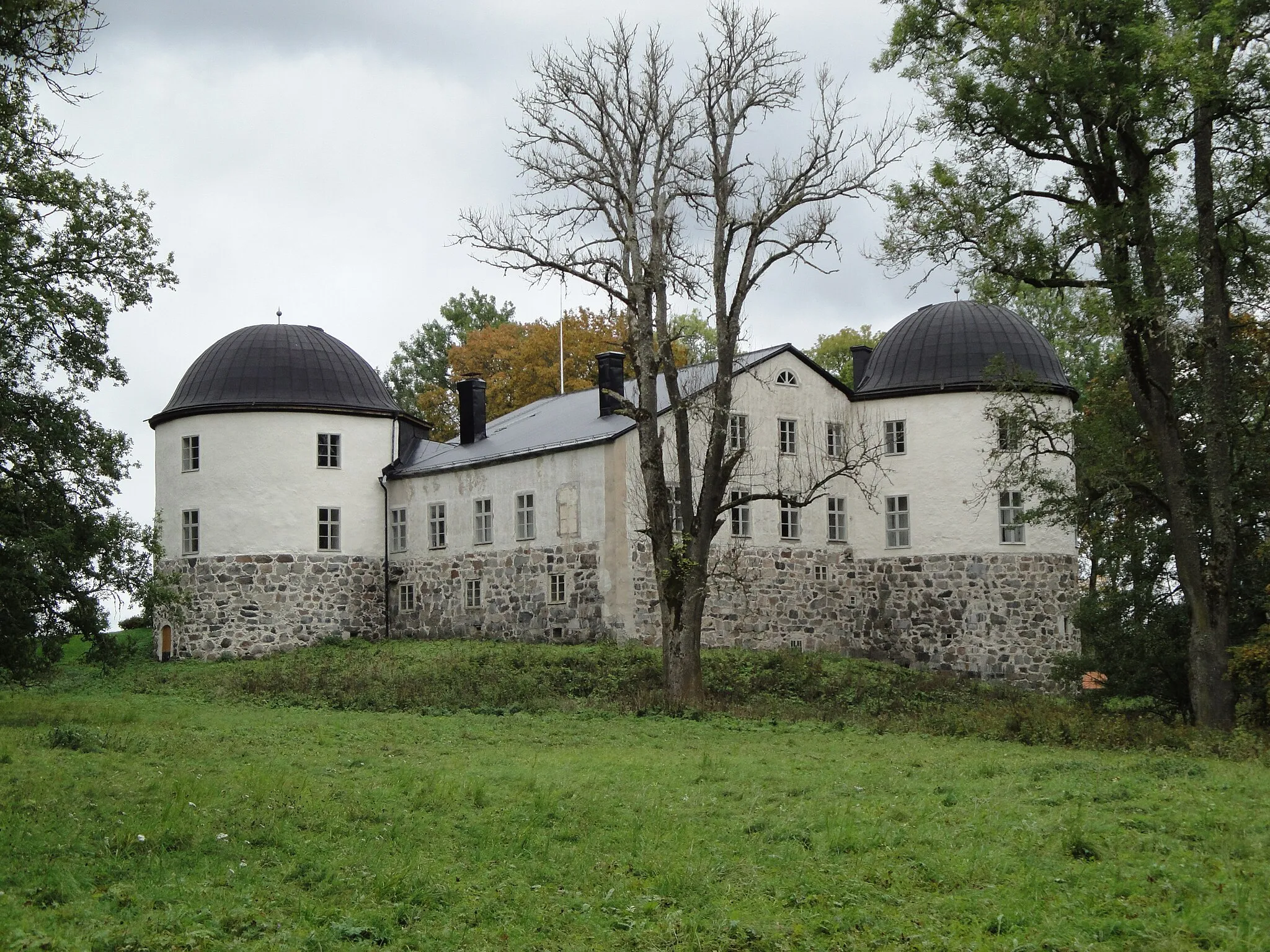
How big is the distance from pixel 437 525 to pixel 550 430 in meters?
4.25

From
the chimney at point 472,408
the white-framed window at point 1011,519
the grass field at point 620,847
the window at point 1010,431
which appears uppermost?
the chimney at point 472,408

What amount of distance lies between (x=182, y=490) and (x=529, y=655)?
13.3 m

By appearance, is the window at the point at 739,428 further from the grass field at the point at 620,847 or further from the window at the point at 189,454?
the grass field at the point at 620,847

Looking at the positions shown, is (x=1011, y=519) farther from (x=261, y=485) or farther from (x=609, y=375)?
(x=261, y=485)

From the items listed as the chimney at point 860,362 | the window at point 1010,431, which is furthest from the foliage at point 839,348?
the window at point 1010,431

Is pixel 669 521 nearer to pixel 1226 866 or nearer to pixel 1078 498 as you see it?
pixel 1078 498

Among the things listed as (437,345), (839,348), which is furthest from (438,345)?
(839,348)

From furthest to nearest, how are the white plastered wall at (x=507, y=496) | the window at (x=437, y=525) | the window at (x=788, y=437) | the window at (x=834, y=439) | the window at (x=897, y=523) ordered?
1. the window at (x=437, y=525)
2. the window at (x=897, y=523)
3. the window at (x=834, y=439)
4. the window at (x=788, y=437)
5. the white plastered wall at (x=507, y=496)

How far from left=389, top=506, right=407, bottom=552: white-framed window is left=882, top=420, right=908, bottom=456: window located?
13.9 metres

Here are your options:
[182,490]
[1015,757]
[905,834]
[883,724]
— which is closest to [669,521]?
[883,724]

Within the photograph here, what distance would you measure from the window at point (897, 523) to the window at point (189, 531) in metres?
19.1

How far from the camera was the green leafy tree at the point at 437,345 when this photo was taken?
60.5 m

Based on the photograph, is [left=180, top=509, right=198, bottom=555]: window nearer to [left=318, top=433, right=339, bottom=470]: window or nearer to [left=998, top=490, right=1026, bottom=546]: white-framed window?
[left=318, top=433, right=339, bottom=470]: window

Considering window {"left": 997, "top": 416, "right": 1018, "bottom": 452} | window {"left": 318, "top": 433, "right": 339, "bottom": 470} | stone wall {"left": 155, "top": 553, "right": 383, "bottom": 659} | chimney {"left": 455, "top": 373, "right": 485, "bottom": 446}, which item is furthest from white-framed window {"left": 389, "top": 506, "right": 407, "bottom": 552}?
window {"left": 997, "top": 416, "right": 1018, "bottom": 452}
